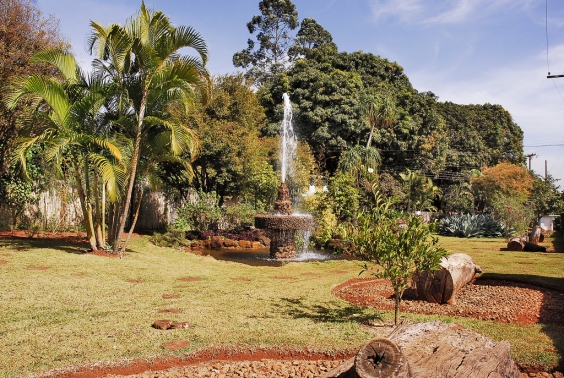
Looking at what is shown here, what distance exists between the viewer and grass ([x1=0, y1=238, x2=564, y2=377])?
15.5 ft

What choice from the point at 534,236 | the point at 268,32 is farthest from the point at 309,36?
the point at 534,236

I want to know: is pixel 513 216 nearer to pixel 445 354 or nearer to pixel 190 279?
pixel 190 279

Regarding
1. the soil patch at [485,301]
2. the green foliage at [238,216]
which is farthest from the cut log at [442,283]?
the green foliage at [238,216]

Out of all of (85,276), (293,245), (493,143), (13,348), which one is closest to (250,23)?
(493,143)

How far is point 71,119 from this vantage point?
1034cm

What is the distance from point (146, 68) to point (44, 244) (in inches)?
200

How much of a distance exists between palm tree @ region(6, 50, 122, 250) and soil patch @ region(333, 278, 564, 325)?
580 cm

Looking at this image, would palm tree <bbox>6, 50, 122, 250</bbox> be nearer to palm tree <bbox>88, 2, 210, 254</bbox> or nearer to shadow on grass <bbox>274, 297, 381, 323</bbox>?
palm tree <bbox>88, 2, 210, 254</bbox>

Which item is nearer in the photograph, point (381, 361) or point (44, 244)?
point (381, 361)

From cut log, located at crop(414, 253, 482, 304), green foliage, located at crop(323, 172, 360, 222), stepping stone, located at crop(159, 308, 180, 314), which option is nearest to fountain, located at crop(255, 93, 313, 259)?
green foliage, located at crop(323, 172, 360, 222)

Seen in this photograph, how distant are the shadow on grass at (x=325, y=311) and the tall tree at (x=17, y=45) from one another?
8.50 metres

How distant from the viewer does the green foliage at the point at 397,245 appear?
17.1 feet

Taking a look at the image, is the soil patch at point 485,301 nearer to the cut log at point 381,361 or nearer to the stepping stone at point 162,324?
the stepping stone at point 162,324

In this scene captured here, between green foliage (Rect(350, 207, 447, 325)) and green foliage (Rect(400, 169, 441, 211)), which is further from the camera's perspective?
green foliage (Rect(400, 169, 441, 211))
